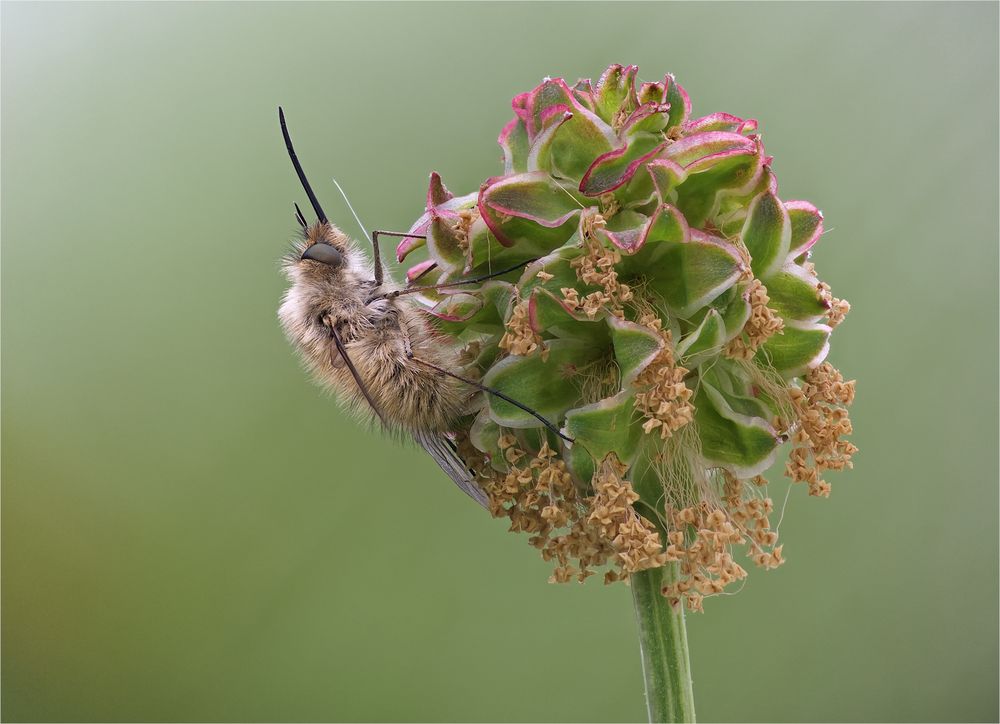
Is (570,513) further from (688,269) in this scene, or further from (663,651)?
(688,269)

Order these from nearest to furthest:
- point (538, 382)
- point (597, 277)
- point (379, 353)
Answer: point (597, 277), point (538, 382), point (379, 353)

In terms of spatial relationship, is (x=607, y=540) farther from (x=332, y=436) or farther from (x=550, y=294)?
(x=332, y=436)

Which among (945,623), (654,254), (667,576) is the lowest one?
(667,576)

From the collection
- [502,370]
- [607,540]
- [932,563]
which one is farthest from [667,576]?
[932,563]

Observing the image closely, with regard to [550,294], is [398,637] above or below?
above

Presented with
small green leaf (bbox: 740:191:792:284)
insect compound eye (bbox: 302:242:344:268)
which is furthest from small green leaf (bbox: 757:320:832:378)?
insect compound eye (bbox: 302:242:344:268)

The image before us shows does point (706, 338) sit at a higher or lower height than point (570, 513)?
higher

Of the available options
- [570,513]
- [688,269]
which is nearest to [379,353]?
[570,513]
